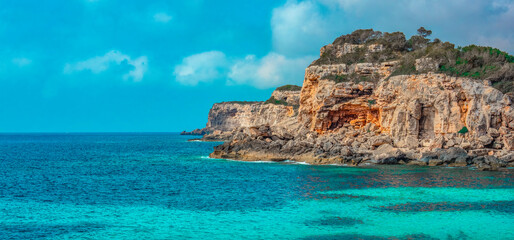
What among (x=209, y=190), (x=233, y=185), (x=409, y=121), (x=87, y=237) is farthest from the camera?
(x=409, y=121)

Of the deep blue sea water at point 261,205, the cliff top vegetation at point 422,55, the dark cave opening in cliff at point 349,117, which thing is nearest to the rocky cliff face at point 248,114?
the cliff top vegetation at point 422,55

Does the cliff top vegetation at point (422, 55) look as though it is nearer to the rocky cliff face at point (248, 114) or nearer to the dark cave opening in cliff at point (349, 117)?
the dark cave opening in cliff at point (349, 117)

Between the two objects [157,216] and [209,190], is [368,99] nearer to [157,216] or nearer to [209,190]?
[209,190]

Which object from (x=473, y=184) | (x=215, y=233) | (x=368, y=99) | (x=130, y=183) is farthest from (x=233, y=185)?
(x=368, y=99)


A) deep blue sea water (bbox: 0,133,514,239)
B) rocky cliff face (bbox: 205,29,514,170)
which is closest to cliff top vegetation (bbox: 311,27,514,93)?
rocky cliff face (bbox: 205,29,514,170)

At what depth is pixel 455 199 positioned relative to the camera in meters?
23.1

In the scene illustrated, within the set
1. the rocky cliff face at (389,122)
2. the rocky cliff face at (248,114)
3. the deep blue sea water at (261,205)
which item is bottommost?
the deep blue sea water at (261,205)

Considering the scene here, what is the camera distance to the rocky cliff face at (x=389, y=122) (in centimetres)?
3916

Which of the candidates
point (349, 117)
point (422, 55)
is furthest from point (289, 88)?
point (422, 55)

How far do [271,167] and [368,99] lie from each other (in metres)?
17.4

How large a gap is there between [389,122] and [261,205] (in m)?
28.7

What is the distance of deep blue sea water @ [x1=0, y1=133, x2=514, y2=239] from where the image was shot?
1686 centimetres

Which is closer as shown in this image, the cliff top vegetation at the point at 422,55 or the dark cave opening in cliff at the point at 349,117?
the cliff top vegetation at the point at 422,55

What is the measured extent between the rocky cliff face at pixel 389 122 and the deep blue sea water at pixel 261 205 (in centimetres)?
527
